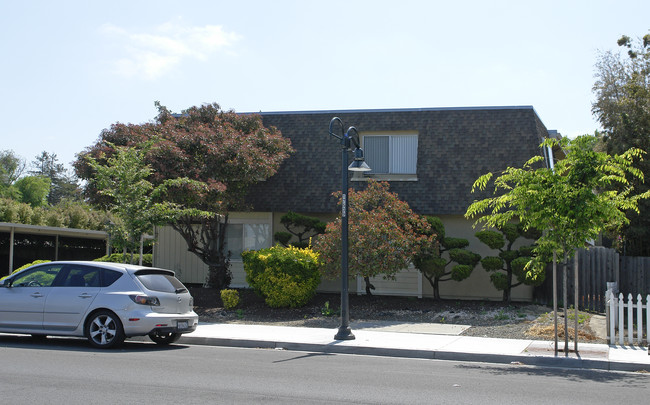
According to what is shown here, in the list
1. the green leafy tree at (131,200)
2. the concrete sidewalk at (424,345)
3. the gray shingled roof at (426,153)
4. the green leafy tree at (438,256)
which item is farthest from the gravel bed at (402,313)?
the gray shingled roof at (426,153)

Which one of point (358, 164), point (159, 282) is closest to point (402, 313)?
point (358, 164)

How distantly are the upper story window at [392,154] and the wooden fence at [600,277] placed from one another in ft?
18.6

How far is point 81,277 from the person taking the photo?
1203 cm

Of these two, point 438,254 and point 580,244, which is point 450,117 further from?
point 580,244

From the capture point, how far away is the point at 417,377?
31.0 feet

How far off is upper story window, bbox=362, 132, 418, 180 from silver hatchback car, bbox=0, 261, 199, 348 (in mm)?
10009

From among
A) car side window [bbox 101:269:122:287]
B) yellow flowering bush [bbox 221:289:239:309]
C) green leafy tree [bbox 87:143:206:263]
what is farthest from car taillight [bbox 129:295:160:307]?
yellow flowering bush [bbox 221:289:239:309]

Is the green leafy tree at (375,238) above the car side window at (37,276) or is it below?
above

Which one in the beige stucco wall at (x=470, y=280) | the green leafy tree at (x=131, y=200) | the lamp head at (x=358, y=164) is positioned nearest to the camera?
the lamp head at (x=358, y=164)

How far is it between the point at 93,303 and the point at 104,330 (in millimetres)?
530

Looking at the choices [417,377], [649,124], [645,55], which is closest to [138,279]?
[417,377]

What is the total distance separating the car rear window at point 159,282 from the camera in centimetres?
1199

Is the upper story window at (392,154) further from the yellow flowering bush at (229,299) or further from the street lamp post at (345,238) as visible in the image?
the street lamp post at (345,238)

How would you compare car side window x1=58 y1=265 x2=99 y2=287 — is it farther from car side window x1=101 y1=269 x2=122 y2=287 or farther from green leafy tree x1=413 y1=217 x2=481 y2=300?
green leafy tree x1=413 y1=217 x2=481 y2=300
